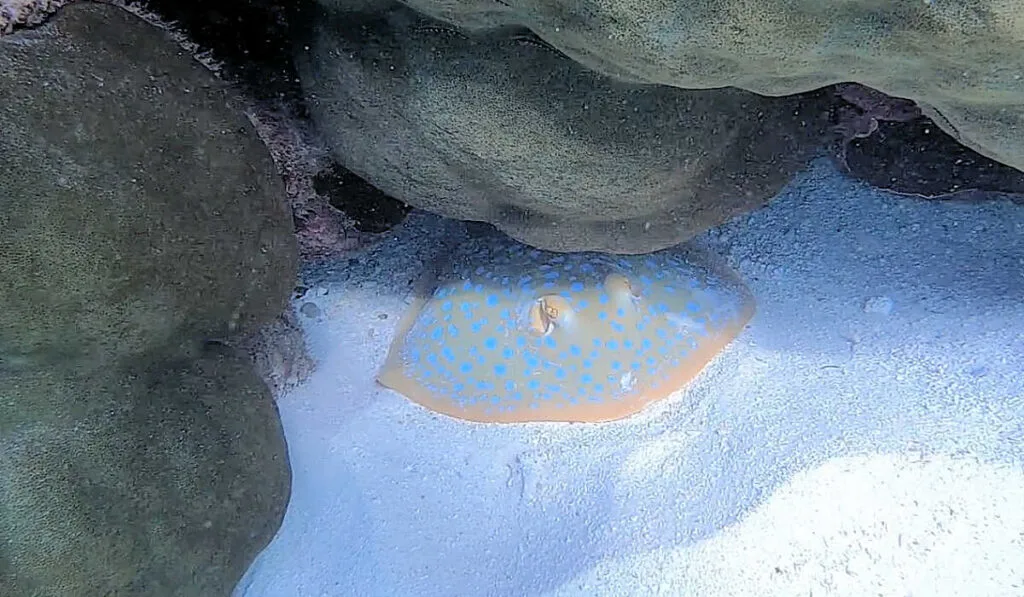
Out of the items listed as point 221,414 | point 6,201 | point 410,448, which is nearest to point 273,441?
point 221,414

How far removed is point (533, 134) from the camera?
7.92 ft

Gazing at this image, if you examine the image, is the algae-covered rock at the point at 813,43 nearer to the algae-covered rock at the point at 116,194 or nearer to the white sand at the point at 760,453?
the algae-covered rock at the point at 116,194

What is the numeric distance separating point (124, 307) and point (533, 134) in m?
1.42

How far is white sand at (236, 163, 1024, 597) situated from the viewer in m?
2.49

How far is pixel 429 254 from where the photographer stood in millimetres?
4047

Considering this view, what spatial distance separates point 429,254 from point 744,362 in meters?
1.81

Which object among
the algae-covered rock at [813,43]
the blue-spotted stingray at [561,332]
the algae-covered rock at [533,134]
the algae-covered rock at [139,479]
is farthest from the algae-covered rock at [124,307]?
the blue-spotted stingray at [561,332]

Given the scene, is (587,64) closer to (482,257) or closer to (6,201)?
(6,201)

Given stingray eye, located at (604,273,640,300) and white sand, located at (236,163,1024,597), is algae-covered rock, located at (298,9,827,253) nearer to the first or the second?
stingray eye, located at (604,273,640,300)

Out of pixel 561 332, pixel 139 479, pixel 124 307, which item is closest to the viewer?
pixel 124 307

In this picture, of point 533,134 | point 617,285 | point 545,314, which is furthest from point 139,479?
point 617,285

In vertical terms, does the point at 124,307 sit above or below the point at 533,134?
below

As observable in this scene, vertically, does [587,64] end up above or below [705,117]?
above

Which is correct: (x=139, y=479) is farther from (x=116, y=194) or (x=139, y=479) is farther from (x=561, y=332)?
(x=561, y=332)
